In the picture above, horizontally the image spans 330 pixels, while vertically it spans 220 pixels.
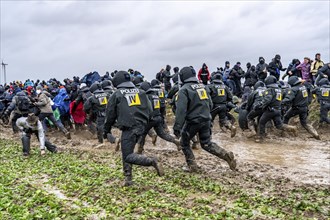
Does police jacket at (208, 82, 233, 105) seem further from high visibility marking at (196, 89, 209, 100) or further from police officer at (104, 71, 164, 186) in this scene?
police officer at (104, 71, 164, 186)

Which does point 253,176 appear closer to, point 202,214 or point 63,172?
point 202,214

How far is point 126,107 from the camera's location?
809cm

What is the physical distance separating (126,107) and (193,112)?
5.72 ft

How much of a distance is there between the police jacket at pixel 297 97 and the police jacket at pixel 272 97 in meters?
0.76

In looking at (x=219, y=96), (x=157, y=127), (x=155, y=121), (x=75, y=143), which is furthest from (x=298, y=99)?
(x=75, y=143)

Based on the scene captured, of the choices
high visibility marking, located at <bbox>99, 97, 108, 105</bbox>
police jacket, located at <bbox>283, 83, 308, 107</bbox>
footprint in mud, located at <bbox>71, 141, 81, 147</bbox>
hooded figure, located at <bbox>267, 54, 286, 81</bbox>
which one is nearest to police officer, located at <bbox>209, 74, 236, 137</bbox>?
police jacket, located at <bbox>283, 83, 308, 107</bbox>

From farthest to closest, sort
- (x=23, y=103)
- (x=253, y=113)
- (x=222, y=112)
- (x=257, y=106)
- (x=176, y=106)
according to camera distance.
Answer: (x=253, y=113)
(x=257, y=106)
(x=222, y=112)
(x=23, y=103)
(x=176, y=106)

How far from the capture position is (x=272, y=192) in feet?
26.1

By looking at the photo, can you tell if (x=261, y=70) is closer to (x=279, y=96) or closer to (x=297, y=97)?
(x=297, y=97)

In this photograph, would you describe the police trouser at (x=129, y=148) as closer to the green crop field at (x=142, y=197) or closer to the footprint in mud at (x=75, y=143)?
the green crop field at (x=142, y=197)

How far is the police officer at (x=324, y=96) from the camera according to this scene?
16312mm

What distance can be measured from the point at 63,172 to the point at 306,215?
5.93 metres

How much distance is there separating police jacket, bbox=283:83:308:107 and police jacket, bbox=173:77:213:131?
23.8ft

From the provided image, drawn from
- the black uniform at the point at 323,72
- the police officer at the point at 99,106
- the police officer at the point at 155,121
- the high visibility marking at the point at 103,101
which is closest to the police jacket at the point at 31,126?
the police officer at the point at 99,106
